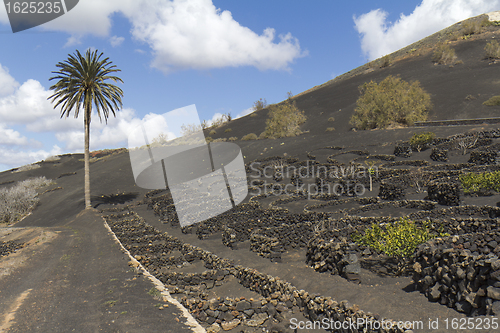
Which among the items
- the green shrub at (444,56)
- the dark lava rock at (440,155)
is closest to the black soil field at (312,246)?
the dark lava rock at (440,155)

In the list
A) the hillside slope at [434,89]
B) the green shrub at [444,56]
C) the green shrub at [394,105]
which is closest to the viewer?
the green shrub at [394,105]

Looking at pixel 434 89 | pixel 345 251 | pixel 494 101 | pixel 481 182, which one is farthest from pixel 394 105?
pixel 345 251

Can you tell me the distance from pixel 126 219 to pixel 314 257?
23.2 meters

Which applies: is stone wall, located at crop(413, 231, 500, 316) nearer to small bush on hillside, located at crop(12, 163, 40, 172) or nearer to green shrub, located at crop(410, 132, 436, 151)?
green shrub, located at crop(410, 132, 436, 151)

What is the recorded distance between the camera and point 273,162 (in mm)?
45344

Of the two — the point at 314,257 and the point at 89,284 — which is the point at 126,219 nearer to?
the point at 89,284

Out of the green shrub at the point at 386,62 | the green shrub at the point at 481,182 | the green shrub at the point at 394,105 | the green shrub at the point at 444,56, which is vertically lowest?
the green shrub at the point at 481,182

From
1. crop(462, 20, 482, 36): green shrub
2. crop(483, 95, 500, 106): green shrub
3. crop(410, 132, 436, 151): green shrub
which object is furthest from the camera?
crop(462, 20, 482, 36): green shrub

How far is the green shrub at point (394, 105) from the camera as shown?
51.2 metres

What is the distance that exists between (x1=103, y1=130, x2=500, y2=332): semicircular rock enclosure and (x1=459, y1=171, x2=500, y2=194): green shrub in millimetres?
70

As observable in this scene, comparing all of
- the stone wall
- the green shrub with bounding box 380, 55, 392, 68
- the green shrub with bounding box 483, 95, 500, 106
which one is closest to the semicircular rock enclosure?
the stone wall

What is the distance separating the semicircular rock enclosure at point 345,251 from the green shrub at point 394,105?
742 inches

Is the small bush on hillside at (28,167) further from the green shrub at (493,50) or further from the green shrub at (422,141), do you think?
the green shrub at (493,50)

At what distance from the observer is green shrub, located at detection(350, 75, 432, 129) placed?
168 feet
